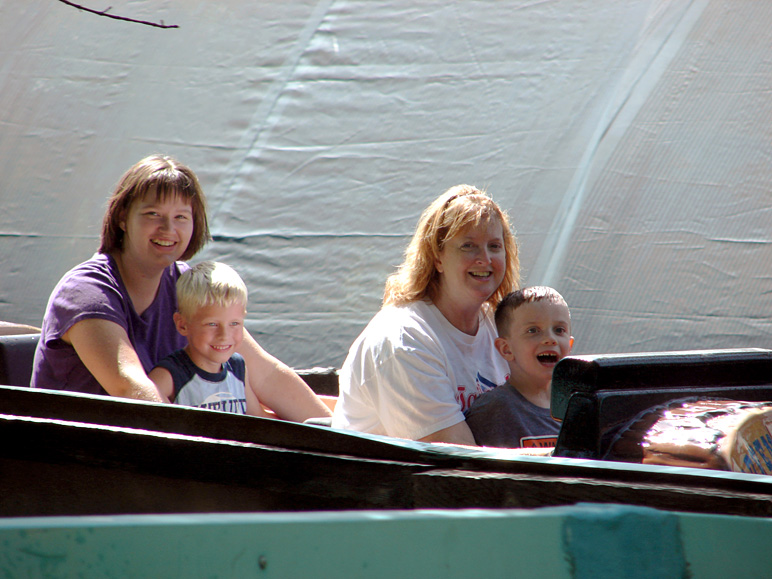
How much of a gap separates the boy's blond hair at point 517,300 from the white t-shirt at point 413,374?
0.06 m

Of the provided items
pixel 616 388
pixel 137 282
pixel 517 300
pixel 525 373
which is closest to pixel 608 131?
pixel 517 300

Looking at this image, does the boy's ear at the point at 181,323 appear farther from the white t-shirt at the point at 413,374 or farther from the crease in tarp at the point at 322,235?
the crease in tarp at the point at 322,235

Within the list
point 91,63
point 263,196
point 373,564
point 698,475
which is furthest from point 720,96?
point 373,564

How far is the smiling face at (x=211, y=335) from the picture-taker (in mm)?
2090

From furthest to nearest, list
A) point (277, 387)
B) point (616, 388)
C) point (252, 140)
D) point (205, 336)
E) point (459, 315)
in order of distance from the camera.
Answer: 1. point (252, 140)
2. point (277, 387)
3. point (205, 336)
4. point (459, 315)
5. point (616, 388)

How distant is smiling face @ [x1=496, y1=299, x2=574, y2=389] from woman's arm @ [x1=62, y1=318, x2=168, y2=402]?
2.67 ft

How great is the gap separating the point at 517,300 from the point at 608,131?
103 inches

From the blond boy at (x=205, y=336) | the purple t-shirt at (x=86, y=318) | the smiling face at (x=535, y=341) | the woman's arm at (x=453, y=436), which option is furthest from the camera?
the blond boy at (x=205, y=336)

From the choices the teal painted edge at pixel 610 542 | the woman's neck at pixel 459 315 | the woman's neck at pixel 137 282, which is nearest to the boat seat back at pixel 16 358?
the woman's neck at pixel 137 282

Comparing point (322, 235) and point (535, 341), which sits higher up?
point (322, 235)

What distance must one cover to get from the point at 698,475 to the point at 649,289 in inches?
135

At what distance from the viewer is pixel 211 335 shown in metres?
2.09

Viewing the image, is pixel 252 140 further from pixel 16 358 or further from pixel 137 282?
pixel 137 282

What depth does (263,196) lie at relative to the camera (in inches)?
168
